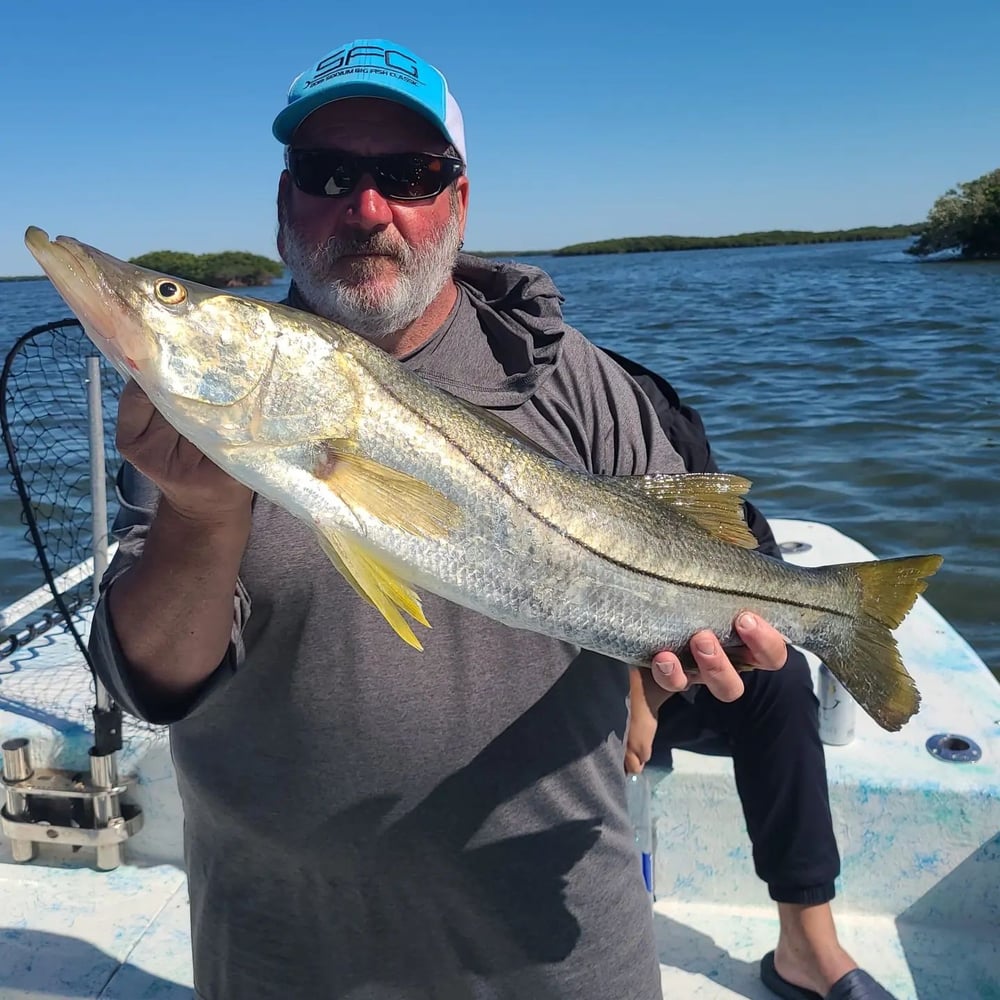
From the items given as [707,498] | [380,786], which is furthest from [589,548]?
[380,786]

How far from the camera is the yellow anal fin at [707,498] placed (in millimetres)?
2373

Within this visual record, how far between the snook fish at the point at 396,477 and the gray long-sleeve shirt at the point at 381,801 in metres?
0.30

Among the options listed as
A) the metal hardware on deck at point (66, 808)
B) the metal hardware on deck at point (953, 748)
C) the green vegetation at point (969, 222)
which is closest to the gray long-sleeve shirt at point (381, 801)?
the metal hardware on deck at point (66, 808)

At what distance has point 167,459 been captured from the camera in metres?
1.89

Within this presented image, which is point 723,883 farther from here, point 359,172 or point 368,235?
point 359,172

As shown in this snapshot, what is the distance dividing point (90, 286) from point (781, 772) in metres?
2.96

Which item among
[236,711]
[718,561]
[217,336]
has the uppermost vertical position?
[217,336]

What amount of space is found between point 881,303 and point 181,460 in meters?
34.2

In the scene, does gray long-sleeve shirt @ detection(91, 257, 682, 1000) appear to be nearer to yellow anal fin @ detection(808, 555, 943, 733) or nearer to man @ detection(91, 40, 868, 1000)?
man @ detection(91, 40, 868, 1000)

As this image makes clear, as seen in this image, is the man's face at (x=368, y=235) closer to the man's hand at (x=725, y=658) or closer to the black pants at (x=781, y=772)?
the man's hand at (x=725, y=658)

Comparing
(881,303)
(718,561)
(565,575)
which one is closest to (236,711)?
(565,575)

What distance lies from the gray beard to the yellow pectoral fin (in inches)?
32.4

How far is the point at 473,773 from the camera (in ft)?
7.51

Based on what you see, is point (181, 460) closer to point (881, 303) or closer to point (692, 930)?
point (692, 930)
